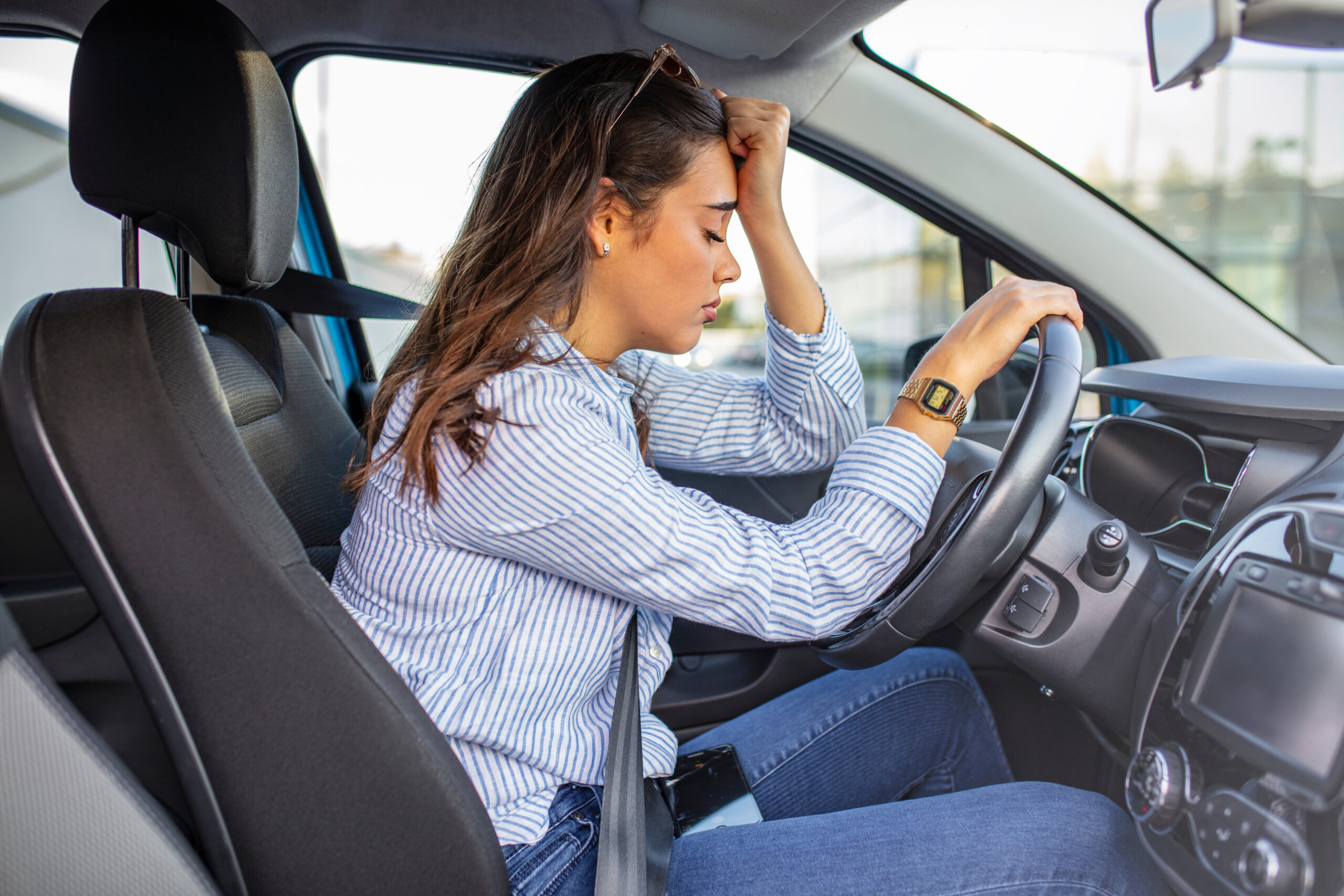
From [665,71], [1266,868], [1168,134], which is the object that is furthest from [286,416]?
[1168,134]

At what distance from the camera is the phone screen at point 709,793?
40.6 inches

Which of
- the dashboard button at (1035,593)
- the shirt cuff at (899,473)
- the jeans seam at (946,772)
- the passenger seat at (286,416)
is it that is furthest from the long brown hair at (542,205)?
the jeans seam at (946,772)

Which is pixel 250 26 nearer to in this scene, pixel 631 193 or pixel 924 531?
pixel 631 193

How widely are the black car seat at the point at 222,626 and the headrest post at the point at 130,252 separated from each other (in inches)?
10.4

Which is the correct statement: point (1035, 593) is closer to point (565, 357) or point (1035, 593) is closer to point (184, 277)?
point (565, 357)

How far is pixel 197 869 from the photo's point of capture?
0.71 m

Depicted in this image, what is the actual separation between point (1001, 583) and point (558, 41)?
1171mm

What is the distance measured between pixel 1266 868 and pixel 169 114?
120 centimetres

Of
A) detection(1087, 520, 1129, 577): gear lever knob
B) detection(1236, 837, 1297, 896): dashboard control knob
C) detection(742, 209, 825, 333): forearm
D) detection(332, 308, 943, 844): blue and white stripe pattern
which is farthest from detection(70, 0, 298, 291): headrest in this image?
detection(1236, 837, 1297, 896): dashboard control knob

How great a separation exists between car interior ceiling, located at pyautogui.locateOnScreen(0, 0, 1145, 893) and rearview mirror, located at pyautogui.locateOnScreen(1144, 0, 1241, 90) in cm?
51

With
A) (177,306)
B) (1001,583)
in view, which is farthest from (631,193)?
(1001,583)

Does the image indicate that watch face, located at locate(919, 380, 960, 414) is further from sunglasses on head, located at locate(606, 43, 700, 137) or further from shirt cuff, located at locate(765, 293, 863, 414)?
sunglasses on head, located at locate(606, 43, 700, 137)

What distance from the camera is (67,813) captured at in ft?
2.22

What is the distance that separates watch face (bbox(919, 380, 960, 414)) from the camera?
0.92 meters
